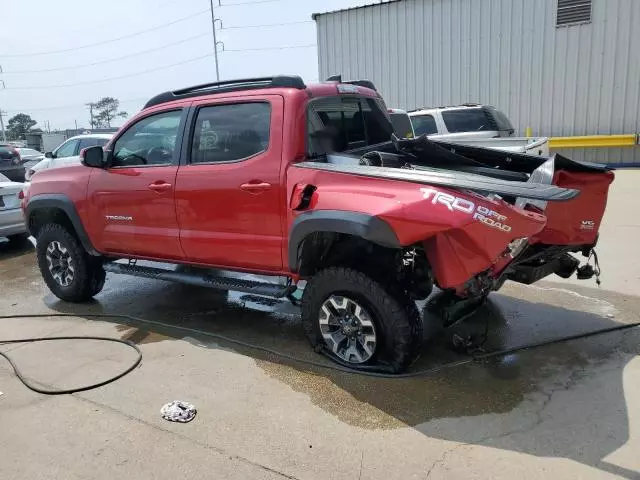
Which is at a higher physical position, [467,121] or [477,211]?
[467,121]

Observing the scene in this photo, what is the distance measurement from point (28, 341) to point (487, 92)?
1468cm

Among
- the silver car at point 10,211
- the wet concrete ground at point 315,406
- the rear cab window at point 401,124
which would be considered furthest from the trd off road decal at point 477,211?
the silver car at point 10,211

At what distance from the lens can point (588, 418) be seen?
3135 mm

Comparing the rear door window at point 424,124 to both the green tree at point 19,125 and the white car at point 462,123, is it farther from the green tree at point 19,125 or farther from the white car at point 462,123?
the green tree at point 19,125

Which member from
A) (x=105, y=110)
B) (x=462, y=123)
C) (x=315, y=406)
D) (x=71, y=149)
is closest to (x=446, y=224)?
(x=315, y=406)

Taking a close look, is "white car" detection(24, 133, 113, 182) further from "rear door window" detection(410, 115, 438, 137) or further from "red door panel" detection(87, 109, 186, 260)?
"red door panel" detection(87, 109, 186, 260)

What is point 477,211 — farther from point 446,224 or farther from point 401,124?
point 401,124

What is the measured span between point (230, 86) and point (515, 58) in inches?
528

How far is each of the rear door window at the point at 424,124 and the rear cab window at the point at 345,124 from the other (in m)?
6.13

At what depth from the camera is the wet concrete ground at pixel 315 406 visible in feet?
9.28

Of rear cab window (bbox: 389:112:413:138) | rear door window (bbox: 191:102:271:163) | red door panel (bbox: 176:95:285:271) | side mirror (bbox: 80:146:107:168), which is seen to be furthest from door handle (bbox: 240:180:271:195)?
rear cab window (bbox: 389:112:413:138)

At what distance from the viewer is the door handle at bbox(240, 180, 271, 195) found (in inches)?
157

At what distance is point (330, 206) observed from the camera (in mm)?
3561

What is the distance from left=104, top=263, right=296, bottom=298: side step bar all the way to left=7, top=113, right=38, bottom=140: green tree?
7531 cm
